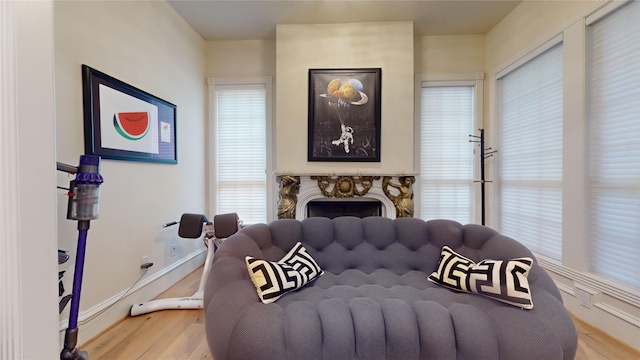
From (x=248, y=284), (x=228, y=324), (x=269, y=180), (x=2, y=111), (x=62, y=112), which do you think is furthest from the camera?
(x=269, y=180)

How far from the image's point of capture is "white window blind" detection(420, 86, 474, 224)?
11.2ft

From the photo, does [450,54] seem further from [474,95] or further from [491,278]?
[491,278]

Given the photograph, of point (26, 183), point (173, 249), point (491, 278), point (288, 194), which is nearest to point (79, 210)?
point (26, 183)

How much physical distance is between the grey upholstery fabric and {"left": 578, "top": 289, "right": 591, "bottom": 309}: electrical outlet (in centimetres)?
101

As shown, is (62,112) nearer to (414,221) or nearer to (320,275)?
(320,275)

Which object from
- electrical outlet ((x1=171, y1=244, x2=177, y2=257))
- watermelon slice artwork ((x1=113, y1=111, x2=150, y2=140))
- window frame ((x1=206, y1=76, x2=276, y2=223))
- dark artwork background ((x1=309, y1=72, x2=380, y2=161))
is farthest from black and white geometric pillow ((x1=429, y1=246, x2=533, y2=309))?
watermelon slice artwork ((x1=113, y1=111, x2=150, y2=140))

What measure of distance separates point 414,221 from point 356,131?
1.47 metres

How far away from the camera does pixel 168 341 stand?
1742 millimetres

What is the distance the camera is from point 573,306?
206 cm

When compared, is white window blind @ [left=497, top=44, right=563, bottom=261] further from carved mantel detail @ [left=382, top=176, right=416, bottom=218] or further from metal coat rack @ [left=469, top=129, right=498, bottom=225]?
carved mantel detail @ [left=382, top=176, right=416, bottom=218]

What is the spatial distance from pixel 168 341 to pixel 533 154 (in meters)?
3.80

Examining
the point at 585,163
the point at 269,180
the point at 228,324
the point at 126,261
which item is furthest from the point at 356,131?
the point at 126,261

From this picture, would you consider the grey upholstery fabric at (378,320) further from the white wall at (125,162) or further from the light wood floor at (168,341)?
the white wall at (125,162)

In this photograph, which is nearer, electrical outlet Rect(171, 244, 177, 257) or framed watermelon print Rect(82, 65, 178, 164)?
framed watermelon print Rect(82, 65, 178, 164)
